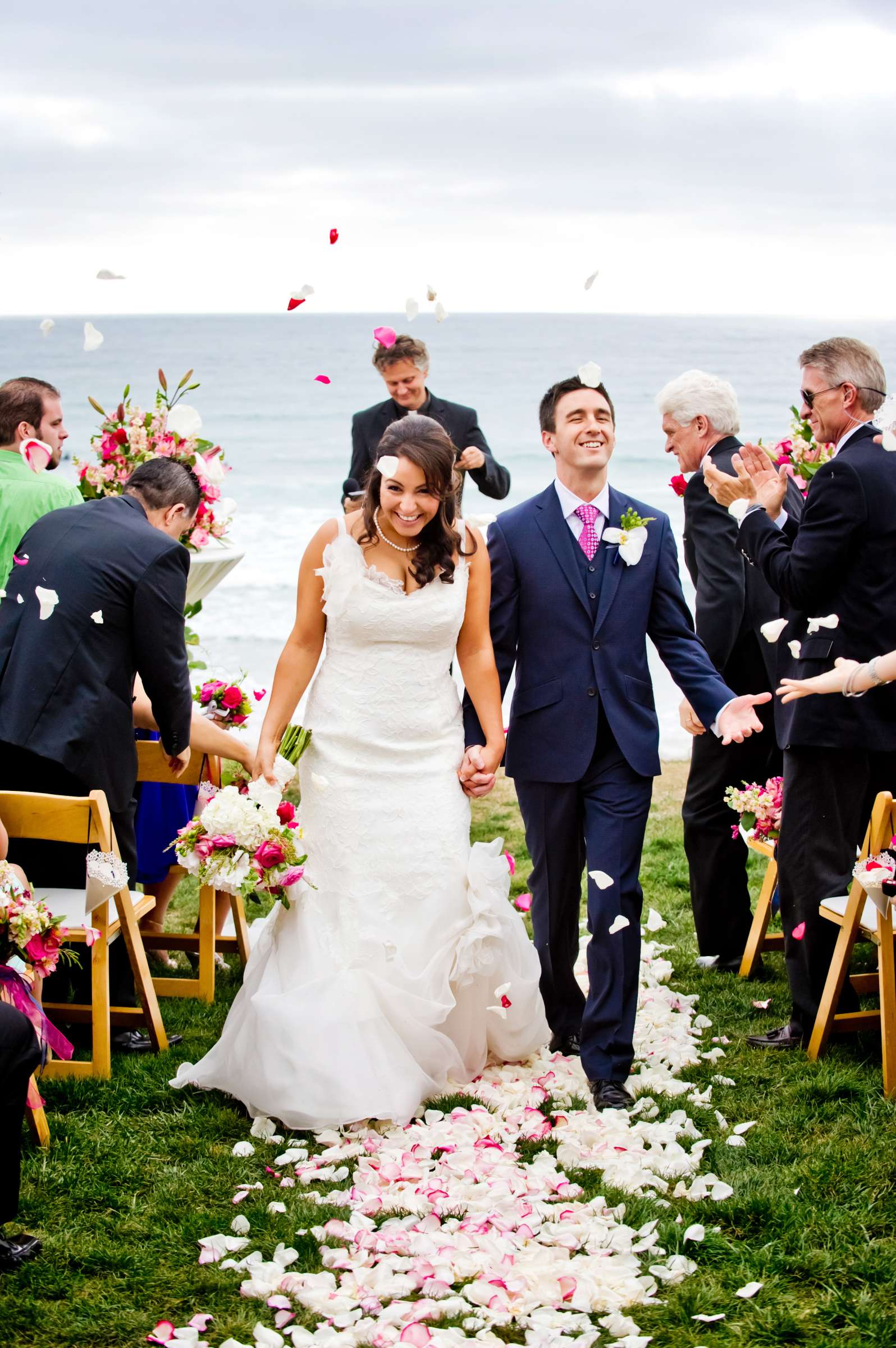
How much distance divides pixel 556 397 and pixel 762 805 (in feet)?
6.37

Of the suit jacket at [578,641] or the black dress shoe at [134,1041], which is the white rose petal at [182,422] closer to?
the suit jacket at [578,641]

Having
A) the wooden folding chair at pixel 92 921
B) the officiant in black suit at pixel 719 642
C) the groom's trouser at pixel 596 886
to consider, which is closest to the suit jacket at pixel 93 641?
the wooden folding chair at pixel 92 921

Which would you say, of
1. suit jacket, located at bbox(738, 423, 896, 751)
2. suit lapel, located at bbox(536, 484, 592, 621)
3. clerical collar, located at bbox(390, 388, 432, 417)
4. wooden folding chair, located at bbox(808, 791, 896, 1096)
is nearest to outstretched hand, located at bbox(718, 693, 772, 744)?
suit jacket, located at bbox(738, 423, 896, 751)

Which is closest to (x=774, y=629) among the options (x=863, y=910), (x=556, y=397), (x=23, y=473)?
(x=863, y=910)

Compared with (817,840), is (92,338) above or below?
above

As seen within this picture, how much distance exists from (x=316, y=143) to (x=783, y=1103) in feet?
92.7

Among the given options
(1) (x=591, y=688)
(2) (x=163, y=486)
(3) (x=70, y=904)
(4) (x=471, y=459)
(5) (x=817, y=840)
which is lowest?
(3) (x=70, y=904)

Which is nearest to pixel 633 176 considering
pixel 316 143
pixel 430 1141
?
pixel 316 143

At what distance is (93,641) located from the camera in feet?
16.3

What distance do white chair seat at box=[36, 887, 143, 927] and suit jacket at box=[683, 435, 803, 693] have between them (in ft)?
9.07

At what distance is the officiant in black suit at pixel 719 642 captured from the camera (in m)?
5.78

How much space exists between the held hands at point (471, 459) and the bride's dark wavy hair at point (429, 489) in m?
2.07

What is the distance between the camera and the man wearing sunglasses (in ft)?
15.3

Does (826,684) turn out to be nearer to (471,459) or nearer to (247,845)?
(247,845)
